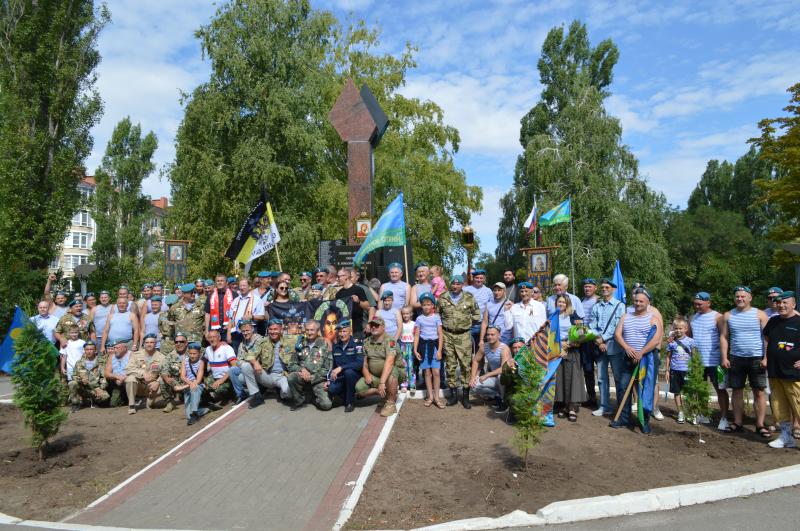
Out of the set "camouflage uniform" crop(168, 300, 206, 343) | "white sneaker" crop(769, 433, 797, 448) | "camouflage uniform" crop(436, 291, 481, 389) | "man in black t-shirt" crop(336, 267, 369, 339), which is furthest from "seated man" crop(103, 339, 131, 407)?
"white sneaker" crop(769, 433, 797, 448)

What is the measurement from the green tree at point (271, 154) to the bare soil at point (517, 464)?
781 inches

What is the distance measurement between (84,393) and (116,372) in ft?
2.30

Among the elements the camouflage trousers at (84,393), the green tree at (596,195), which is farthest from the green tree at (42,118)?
the green tree at (596,195)

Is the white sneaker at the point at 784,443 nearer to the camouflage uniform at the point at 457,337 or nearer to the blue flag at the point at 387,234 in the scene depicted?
the camouflage uniform at the point at 457,337

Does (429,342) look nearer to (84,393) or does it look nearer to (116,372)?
(116,372)

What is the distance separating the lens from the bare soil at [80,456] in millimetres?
6039

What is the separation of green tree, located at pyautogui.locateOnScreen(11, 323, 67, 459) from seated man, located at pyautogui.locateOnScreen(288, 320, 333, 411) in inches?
117

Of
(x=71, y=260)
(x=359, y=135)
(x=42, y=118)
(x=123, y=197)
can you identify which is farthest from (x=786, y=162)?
(x=71, y=260)

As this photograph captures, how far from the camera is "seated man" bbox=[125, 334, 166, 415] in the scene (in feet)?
31.4

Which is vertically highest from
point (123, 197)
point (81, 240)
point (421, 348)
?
point (123, 197)

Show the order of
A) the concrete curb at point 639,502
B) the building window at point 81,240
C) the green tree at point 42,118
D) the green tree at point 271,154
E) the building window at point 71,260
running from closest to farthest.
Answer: the concrete curb at point 639,502 → the green tree at point 42,118 → the green tree at point 271,154 → the building window at point 71,260 → the building window at point 81,240

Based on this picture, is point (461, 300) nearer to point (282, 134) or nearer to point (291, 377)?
point (291, 377)

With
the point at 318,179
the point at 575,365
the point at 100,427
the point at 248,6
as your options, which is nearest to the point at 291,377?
the point at 100,427

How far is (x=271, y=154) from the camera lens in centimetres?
2677
